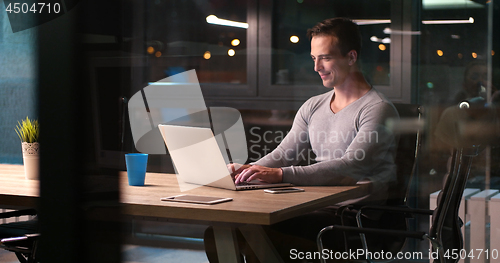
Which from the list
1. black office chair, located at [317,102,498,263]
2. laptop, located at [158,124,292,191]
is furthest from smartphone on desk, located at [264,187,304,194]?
black office chair, located at [317,102,498,263]

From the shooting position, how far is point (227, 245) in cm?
160

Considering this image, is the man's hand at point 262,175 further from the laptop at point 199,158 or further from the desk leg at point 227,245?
the desk leg at point 227,245

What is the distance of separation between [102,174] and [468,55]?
5.10ft

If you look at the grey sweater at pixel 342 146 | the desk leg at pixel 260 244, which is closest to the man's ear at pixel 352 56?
the grey sweater at pixel 342 146

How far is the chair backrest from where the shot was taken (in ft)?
7.00

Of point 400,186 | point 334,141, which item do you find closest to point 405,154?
point 400,186

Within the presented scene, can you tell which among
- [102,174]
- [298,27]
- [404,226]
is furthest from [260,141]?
[102,174]

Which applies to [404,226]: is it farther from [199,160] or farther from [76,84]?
[76,84]

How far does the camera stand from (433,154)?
244cm

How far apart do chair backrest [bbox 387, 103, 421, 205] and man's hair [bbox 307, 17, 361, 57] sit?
0.33 metres

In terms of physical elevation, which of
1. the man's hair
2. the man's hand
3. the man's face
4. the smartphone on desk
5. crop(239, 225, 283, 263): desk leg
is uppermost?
the man's hair

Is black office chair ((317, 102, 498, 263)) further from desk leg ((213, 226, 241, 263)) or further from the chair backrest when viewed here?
the chair backrest

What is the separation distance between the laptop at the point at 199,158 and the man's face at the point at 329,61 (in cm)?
63

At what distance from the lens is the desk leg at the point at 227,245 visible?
1.57m
